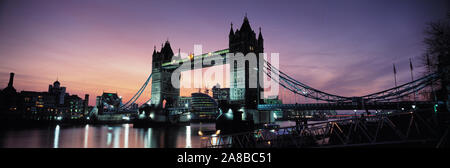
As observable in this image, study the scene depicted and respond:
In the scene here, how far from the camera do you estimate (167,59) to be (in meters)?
72.1

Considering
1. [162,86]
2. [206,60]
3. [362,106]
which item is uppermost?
[206,60]

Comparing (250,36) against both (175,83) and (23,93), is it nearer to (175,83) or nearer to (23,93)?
(175,83)

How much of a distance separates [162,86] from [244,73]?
33.2 metres

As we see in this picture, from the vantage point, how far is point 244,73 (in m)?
43.7

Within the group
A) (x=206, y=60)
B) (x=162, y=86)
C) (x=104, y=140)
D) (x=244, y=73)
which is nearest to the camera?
(x=104, y=140)

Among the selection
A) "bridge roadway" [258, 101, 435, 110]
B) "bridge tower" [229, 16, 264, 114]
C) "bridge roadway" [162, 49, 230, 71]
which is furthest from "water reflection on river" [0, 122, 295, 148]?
"bridge roadway" [162, 49, 230, 71]

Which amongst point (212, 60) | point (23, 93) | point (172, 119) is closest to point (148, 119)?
point (172, 119)

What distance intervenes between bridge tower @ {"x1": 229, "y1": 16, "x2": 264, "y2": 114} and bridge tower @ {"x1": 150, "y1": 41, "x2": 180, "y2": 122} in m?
29.5

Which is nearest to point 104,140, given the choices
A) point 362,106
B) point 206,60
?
point 206,60

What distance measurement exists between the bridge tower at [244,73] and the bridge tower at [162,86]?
29525 millimetres

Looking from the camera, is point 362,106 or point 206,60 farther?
point 206,60

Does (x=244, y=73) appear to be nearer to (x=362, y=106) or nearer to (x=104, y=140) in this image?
(x=362, y=106)

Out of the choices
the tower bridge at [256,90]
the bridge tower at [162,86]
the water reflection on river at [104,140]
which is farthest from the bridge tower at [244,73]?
the bridge tower at [162,86]
